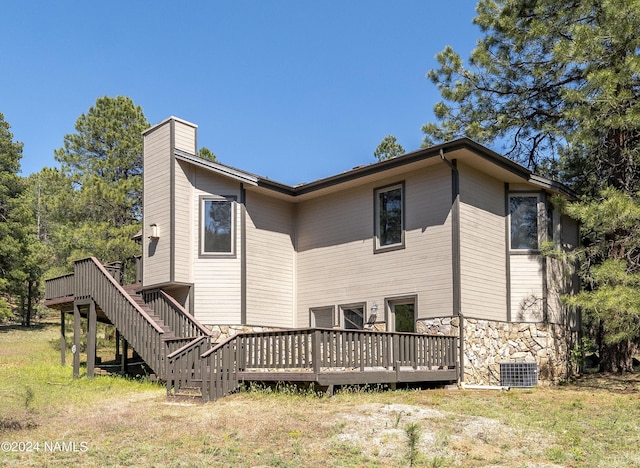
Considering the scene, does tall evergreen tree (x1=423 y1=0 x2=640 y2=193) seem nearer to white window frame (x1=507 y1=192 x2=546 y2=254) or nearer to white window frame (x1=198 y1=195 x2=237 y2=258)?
white window frame (x1=507 y1=192 x2=546 y2=254)

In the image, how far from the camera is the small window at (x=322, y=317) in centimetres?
1625

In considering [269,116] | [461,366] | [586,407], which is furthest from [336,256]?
[269,116]

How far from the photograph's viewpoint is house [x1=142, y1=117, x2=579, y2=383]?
45.8 ft

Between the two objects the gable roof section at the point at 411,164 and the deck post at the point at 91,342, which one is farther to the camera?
the deck post at the point at 91,342

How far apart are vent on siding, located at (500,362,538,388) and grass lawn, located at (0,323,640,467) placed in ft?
5.53

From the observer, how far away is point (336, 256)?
16141 mm

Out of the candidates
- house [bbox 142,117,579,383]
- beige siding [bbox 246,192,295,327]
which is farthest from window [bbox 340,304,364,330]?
beige siding [bbox 246,192,295,327]

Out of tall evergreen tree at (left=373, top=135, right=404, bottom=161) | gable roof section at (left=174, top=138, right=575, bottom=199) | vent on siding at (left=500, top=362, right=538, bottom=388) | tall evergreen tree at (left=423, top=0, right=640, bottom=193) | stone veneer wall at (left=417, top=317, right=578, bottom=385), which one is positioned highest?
tall evergreen tree at (left=373, top=135, right=404, bottom=161)

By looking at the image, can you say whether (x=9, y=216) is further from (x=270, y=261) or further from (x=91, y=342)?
(x=270, y=261)

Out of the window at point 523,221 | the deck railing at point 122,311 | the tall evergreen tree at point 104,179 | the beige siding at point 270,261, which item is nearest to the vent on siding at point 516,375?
the window at point 523,221

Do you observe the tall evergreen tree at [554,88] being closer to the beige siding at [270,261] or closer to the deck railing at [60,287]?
the beige siding at [270,261]

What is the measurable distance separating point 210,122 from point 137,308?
8493 mm

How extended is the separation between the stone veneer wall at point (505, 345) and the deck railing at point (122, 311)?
19.4 feet

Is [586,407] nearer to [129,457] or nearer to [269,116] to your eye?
[129,457]
